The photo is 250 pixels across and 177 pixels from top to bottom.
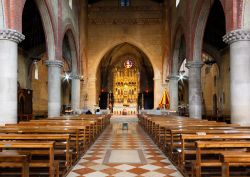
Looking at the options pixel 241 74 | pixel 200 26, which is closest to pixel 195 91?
pixel 200 26

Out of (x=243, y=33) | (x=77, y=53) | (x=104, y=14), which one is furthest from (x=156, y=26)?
(x=243, y=33)

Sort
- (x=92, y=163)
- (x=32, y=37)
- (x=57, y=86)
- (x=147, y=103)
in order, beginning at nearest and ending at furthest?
(x=92, y=163)
(x=57, y=86)
(x=32, y=37)
(x=147, y=103)

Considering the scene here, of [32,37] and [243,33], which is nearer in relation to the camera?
[243,33]

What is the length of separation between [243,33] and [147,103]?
30.7m

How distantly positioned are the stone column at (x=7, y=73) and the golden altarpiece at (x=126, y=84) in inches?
1104

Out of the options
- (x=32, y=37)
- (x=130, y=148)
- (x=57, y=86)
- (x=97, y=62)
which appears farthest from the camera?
(x=97, y=62)

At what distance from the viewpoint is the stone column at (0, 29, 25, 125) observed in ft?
34.0

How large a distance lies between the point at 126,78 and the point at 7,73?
31.2 metres

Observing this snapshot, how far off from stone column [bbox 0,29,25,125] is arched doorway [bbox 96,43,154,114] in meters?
28.7

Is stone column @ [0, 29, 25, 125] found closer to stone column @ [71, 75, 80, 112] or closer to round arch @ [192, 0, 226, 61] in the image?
round arch @ [192, 0, 226, 61]

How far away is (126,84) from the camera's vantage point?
4097 centimetres

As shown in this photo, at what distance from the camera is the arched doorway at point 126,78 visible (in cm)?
4022

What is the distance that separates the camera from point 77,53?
27.1 meters

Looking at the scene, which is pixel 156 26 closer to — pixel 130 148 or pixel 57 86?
pixel 57 86
